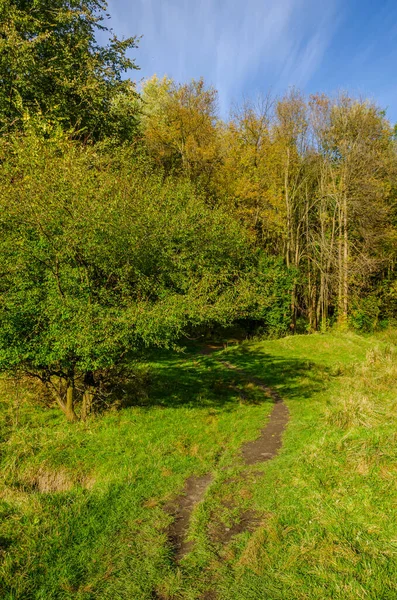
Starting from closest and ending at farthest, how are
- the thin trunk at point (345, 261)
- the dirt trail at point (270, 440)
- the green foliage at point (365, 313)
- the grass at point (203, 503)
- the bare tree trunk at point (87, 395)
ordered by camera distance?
1. the grass at point (203, 503)
2. the dirt trail at point (270, 440)
3. the bare tree trunk at point (87, 395)
4. the thin trunk at point (345, 261)
5. the green foliage at point (365, 313)

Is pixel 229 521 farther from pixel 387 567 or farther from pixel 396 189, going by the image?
pixel 396 189

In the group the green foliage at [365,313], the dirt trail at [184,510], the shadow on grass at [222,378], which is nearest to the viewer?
the dirt trail at [184,510]

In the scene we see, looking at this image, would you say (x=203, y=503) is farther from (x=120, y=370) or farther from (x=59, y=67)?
(x=59, y=67)

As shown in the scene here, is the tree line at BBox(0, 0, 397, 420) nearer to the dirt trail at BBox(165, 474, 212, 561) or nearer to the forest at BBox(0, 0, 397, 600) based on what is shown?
the forest at BBox(0, 0, 397, 600)

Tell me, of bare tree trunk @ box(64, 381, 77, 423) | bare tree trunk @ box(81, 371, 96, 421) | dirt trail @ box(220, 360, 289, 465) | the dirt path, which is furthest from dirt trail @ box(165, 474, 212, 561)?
bare tree trunk @ box(64, 381, 77, 423)

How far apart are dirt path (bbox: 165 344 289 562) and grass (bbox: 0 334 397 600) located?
146 mm

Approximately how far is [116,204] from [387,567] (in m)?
9.51

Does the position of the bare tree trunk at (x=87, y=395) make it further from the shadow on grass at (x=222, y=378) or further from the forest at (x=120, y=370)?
the shadow on grass at (x=222, y=378)

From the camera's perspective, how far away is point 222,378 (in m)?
17.2

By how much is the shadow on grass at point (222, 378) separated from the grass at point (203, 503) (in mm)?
337

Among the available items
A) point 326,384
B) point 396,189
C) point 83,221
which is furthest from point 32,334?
point 396,189

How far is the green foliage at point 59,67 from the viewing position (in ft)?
53.1

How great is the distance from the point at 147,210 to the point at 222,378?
28.7ft

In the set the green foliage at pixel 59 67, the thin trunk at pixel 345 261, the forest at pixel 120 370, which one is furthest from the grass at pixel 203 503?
the thin trunk at pixel 345 261
